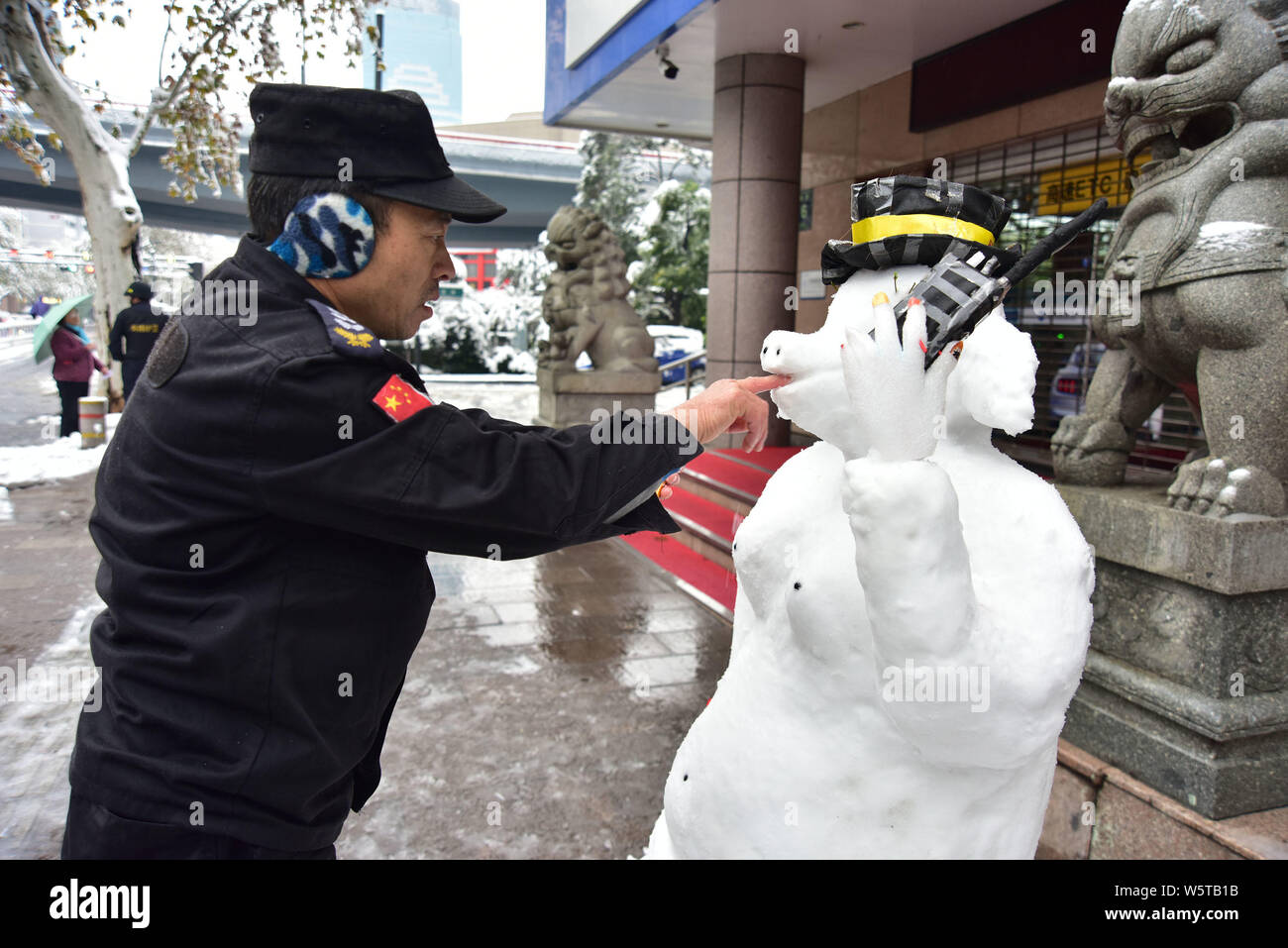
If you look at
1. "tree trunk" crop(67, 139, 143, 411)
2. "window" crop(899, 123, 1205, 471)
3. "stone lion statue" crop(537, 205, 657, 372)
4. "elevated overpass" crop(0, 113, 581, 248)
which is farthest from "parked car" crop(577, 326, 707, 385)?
"window" crop(899, 123, 1205, 471)

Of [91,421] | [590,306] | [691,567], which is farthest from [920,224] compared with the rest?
[91,421]

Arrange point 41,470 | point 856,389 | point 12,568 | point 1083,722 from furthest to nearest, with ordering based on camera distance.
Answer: point 41,470 → point 12,568 → point 1083,722 → point 856,389

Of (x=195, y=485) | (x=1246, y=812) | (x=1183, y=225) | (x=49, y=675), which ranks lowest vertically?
(x=49, y=675)

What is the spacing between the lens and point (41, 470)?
9703 mm

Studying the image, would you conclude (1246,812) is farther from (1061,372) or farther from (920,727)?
(1061,372)

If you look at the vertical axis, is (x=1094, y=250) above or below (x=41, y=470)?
above

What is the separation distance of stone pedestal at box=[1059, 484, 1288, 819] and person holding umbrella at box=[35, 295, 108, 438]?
1194 centimetres

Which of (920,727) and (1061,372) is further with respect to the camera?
(1061,372)

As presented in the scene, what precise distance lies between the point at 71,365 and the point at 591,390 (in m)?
6.68

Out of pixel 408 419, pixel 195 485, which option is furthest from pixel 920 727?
pixel 195 485

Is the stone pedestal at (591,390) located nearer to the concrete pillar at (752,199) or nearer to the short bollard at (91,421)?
Result: the concrete pillar at (752,199)

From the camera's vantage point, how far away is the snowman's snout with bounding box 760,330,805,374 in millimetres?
1445

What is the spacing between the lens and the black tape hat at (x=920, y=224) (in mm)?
1447

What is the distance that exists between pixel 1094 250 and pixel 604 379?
16.8ft
